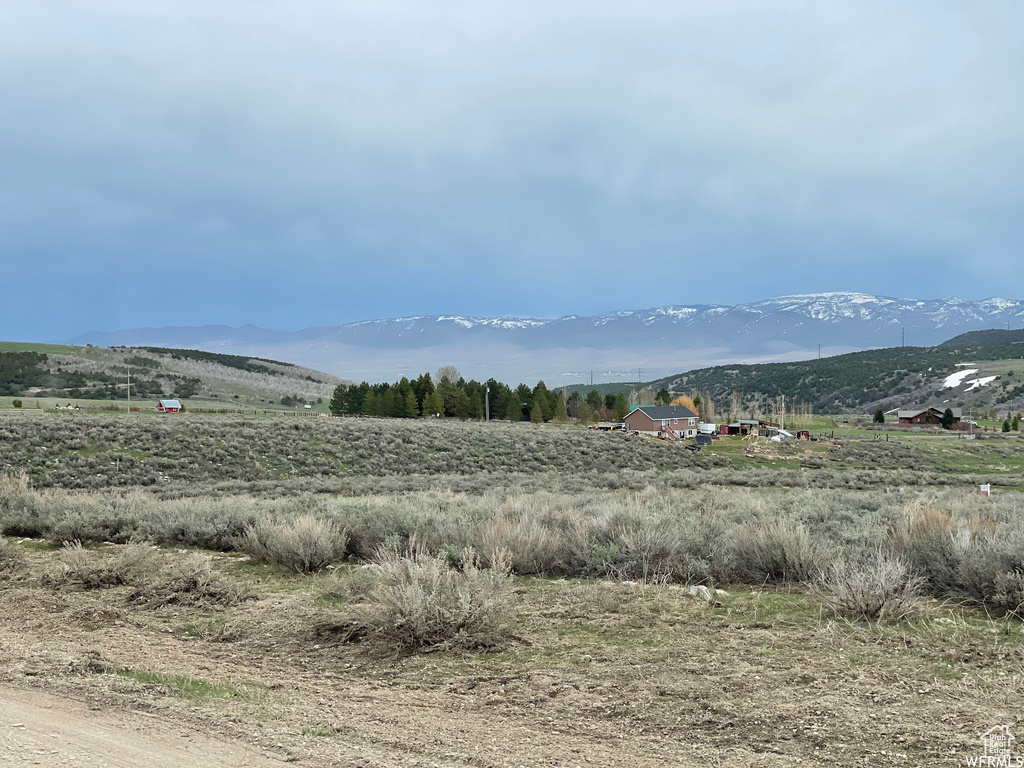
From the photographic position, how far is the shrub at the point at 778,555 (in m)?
8.45

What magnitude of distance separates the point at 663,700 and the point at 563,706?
0.71 m

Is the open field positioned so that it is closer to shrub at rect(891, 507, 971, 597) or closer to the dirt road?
shrub at rect(891, 507, 971, 597)

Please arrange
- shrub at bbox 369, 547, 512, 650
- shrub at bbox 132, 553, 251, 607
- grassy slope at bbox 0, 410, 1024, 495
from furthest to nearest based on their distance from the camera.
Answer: grassy slope at bbox 0, 410, 1024, 495
shrub at bbox 132, 553, 251, 607
shrub at bbox 369, 547, 512, 650

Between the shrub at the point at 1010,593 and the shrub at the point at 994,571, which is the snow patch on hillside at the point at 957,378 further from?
the shrub at the point at 1010,593

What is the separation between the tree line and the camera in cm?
8631

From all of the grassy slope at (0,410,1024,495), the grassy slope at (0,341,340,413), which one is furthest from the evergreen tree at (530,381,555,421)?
the grassy slope at (0,341,340,413)

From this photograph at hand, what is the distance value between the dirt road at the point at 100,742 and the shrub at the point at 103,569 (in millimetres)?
4105

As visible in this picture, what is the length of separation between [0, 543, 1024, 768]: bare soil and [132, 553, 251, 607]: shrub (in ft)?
1.65

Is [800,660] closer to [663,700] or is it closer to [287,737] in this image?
[663,700]

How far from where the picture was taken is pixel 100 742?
4449mm

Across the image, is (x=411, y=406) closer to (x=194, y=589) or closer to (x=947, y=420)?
(x=947, y=420)

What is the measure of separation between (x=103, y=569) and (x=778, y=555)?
851cm

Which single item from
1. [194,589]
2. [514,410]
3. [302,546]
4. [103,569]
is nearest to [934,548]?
[302,546]

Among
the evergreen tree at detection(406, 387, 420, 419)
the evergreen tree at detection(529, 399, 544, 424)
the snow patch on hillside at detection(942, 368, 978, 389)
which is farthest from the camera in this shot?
the snow patch on hillside at detection(942, 368, 978, 389)
